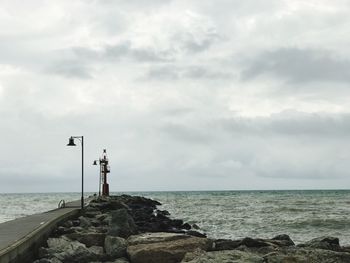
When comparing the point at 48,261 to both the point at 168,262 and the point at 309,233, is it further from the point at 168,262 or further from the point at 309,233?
the point at 309,233

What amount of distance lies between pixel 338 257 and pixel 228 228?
1690cm

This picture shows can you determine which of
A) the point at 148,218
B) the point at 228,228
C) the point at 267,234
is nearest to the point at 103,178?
the point at 148,218

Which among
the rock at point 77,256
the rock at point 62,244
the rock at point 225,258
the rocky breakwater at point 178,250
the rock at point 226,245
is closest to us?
the rock at point 225,258

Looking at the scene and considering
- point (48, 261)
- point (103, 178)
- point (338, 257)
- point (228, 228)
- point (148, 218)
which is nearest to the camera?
point (338, 257)

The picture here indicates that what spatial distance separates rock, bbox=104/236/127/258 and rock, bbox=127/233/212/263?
24 centimetres

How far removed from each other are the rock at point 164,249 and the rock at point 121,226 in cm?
361

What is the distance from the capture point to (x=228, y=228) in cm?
2723

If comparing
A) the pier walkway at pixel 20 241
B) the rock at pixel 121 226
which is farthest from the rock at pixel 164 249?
the rock at pixel 121 226

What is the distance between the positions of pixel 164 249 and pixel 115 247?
1795mm

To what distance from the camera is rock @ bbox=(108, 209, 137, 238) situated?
1662cm

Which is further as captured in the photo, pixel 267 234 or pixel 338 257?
pixel 267 234

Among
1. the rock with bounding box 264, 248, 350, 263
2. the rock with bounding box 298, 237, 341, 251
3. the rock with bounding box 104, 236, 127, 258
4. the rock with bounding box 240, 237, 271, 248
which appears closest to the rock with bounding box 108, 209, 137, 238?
the rock with bounding box 104, 236, 127, 258

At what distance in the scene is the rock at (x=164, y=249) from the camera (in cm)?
1173

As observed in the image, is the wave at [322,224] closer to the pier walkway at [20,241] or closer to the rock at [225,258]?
the pier walkway at [20,241]
